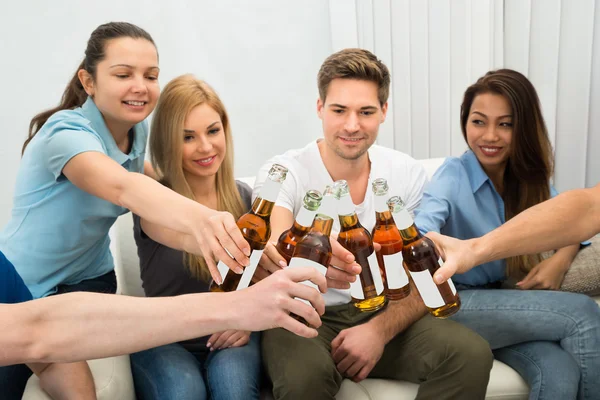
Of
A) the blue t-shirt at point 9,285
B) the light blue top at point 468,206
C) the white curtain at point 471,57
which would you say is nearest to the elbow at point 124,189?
the blue t-shirt at point 9,285

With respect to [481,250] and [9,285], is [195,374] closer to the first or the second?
[9,285]

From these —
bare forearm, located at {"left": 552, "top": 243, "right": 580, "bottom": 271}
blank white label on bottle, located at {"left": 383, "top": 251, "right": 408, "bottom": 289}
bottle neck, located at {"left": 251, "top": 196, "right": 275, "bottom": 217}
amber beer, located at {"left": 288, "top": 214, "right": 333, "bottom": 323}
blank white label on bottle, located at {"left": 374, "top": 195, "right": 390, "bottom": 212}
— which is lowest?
bare forearm, located at {"left": 552, "top": 243, "right": 580, "bottom": 271}

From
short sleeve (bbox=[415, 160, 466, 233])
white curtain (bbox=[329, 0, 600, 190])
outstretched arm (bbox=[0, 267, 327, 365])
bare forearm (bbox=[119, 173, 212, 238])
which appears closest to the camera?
outstretched arm (bbox=[0, 267, 327, 365])

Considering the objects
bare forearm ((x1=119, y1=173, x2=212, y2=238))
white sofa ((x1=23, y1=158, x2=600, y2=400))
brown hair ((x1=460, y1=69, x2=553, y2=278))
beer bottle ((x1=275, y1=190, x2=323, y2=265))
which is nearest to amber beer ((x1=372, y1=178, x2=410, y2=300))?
beer bottle ((x1=275, y1=190, x2=323, y2=265))

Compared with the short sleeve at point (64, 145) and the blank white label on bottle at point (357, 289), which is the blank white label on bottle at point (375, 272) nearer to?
the blank white label on bottle at point (357, 289)

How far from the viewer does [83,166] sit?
58.9 inches

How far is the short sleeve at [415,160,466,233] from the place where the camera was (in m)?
1.73

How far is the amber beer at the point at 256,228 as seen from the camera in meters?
1.03

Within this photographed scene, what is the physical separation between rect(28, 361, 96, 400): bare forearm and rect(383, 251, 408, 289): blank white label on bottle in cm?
70

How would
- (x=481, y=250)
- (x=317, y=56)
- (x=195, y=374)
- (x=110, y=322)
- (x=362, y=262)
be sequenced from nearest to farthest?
(x=110, y=322) → (x=362, y=262) → (x=481, y=250) → (x=195, y=374) → (x=317, y=56)

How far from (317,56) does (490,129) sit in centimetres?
142

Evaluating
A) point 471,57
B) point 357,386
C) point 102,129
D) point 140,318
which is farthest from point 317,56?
point 140,318

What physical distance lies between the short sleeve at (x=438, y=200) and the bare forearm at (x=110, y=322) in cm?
91

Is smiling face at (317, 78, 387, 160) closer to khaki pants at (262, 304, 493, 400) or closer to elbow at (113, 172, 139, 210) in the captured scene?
khaki pants at (262, 304, 493, 400)
